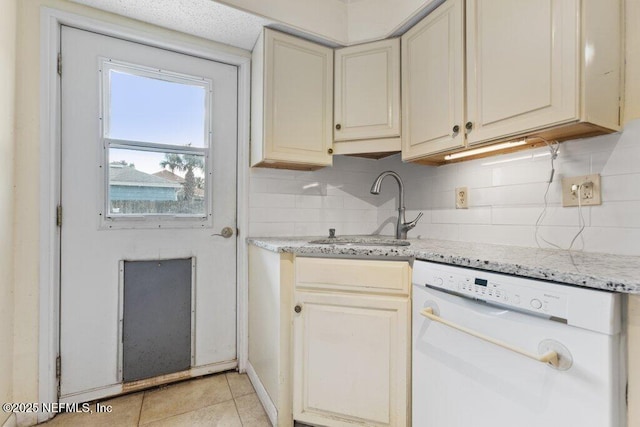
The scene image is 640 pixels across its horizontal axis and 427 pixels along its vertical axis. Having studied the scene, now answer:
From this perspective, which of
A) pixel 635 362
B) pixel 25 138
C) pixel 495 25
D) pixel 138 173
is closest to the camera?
pixel 635 362

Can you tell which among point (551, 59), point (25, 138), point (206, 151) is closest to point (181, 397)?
point (206, 151)

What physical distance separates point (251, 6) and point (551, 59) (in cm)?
139

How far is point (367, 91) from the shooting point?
176cm

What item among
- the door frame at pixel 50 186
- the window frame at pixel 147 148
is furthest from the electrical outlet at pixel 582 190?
the door frame at pixel 50 186

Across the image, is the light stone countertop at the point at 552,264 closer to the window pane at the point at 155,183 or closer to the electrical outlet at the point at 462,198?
the electrical outlet at the point at 462,198

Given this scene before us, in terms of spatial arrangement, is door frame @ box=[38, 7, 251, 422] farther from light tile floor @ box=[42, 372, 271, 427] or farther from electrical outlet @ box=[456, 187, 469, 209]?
electrical outlet @ box=[456, 187, 469, 209]

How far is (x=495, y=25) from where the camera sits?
3.99 ft

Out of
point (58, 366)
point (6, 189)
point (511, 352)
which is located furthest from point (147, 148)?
point (511, 352)

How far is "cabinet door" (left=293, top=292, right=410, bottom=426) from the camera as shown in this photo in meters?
1.21

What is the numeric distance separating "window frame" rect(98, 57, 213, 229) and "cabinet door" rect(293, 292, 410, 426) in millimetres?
895

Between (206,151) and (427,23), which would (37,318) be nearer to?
(206,151)

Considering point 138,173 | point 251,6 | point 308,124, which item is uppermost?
point 251,6

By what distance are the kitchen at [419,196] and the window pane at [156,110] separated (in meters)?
0.29

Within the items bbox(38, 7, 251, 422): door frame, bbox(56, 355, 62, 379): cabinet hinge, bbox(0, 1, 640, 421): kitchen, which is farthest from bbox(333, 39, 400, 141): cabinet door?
bbox(56, 355, 62, 379): cabinet hinge
